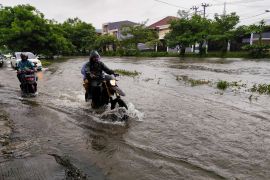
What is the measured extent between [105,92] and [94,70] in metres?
0.74

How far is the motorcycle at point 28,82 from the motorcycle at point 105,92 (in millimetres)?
3806

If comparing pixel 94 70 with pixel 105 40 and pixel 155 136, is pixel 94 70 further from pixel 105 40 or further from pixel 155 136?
pixel 105 40

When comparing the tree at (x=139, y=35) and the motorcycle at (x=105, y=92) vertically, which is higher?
the tree at (x=139, y=35)

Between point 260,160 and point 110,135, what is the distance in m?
3.06

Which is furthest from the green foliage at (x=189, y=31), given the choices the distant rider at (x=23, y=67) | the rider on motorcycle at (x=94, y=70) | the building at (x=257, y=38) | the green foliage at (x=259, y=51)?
the rider on motorcycle at (x=94, y=70)

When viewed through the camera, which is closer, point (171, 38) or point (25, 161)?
point (25, 161)

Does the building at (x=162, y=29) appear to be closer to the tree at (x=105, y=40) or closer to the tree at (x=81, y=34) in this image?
the tree at (x=105, y=40)

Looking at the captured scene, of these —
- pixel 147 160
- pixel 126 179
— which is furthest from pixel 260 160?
pixel 126 179

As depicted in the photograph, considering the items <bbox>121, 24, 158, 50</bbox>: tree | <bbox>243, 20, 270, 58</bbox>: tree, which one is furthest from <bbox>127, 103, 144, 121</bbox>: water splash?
<bbox>121, 24, 158, 50</bbox>: tree

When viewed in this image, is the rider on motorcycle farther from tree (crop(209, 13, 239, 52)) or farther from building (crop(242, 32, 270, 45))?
building (crop(242, 32, 270, 45))

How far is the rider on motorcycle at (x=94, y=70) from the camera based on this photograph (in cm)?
798

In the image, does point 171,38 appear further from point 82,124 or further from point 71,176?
point 71,176

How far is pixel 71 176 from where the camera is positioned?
4.05 metres

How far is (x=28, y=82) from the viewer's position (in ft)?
36.9
